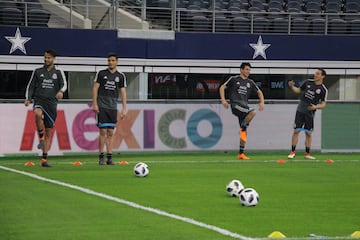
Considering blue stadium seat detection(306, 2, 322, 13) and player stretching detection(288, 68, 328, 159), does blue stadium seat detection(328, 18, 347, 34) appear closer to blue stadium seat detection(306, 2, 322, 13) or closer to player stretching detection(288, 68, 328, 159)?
blue stadium seat detection(306, 2, 322, 13)

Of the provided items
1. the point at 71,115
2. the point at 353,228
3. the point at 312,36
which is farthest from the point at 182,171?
the point at 312,36

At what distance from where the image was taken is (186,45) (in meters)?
26.6

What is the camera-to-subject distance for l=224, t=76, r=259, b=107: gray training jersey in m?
19.7

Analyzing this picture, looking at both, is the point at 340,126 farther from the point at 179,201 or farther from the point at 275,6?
the point at 179,201

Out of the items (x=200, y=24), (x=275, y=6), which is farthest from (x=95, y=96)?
(x=275, y=6)

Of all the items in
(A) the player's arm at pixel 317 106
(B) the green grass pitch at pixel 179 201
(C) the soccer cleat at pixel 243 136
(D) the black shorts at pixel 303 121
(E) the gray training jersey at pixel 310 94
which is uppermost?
(E) the gray training jersey at pixel 310 94

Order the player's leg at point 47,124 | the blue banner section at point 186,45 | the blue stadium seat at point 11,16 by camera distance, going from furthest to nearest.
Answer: the blue stadium seat at point 11,16 < the blue banner section at point 186,45 < the player's leg at point 47,124

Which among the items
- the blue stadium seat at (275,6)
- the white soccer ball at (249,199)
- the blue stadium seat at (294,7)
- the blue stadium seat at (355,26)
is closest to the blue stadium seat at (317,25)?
the blue stadium seat at (294,7)

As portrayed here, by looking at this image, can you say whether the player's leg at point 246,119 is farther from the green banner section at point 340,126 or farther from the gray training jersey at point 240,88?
the green banner section at point 340,126

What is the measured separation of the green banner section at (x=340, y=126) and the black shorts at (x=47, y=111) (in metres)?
8.20

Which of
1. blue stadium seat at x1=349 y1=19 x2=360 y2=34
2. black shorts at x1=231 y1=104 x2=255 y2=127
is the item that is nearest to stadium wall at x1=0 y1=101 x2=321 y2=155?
black shorts at x1=231 y1=104 x2=255 y2=127

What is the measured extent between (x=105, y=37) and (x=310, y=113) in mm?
8297

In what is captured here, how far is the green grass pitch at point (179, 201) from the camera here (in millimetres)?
8672

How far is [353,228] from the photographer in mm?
9031
